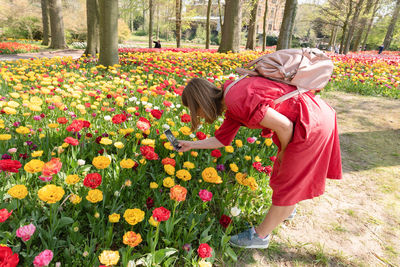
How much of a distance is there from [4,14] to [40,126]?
22051 millimetres

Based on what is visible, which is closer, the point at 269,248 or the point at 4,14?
the point at 269,248

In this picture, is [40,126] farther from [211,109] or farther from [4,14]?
[4,14]

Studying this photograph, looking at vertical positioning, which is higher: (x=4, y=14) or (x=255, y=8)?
(x=255, y=8)

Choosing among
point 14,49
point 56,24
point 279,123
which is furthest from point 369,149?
point 14,49

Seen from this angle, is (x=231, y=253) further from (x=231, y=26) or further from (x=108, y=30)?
(x=231, y=26)

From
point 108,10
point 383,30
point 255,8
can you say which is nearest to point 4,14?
point 255,8

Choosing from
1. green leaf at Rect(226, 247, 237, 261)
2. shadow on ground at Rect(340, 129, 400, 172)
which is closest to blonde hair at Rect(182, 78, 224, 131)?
green leaf at Rect(226, 247, 237, 261)

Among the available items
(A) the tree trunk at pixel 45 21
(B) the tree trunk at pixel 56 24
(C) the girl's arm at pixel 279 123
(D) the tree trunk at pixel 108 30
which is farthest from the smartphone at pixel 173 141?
(A) the tree trunk at pixel 45 21

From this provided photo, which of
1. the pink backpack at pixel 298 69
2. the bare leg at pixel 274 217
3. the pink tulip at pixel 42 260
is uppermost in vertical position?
the pink backpack at pixel 298 69

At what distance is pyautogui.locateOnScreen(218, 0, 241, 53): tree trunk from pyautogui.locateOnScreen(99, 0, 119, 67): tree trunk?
526 cm

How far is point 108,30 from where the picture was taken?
538 centimetres

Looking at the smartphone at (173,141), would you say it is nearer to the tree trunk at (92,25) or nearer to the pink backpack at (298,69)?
the pink backpack at (298,69)

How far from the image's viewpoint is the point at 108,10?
517 cm

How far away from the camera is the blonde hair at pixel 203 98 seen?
5.12 feet
